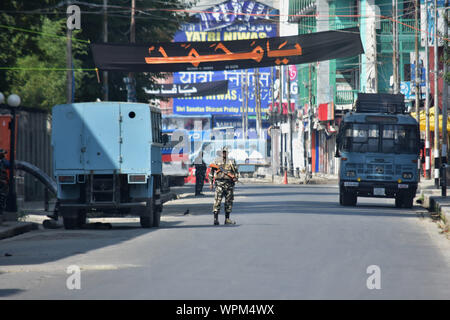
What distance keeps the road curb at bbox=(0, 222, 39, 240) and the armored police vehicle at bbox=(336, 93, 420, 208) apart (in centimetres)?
1175

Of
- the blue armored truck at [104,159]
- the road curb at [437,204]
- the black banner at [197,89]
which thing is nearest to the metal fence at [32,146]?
the blue armored truck at [104,159]

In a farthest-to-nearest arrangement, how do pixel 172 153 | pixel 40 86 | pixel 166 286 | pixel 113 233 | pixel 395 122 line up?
pixel 172 153 → pixel 40 86 → pixel 395 122 → pixel 113 233 → pixel 166 286

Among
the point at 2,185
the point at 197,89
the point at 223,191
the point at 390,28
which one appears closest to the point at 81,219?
the point at 2,185

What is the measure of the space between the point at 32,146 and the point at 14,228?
1447 cm

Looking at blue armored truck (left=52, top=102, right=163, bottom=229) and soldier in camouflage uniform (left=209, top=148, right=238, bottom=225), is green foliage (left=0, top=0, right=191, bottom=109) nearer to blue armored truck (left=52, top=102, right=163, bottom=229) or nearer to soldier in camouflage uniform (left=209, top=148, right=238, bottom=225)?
blue armored truck (left=52, top=102, right=163, bottom=229)

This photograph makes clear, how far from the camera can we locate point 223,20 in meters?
104

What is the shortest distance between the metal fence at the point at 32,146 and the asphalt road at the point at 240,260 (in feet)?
34.1

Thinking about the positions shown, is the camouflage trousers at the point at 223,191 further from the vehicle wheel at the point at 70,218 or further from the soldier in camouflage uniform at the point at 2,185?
the soldier in camouflage uniform at the point at 2,185

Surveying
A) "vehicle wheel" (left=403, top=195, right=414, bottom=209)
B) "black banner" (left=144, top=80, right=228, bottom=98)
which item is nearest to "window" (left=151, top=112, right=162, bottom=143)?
"vehicle wheel" (left=403, top=195, right=414, bottom=209)

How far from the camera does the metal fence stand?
1355 inches

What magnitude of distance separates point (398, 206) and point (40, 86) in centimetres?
1702

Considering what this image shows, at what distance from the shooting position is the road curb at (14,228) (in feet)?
68.4
